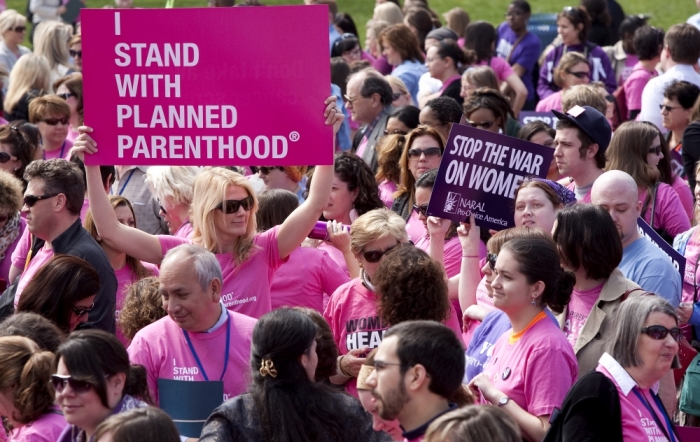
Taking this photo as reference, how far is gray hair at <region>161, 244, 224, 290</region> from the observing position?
4.88m

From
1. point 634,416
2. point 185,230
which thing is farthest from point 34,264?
point 634,416

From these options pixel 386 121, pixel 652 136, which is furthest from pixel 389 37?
pixel 652 136

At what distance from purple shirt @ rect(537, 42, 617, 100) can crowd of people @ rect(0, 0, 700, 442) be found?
3.93m

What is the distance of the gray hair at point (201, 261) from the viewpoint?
4.88m

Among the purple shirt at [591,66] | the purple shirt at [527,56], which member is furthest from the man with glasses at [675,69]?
the purple shirt at [527,56]

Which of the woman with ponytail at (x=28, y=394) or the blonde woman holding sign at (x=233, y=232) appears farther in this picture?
the blonde woman holding sign at (x=233, y=232)

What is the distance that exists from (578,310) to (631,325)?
635 mm

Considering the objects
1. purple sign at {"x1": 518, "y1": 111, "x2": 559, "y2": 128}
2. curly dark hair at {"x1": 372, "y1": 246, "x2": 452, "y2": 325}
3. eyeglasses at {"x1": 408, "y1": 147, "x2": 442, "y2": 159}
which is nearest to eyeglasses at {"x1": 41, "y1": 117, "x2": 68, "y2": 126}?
eyeglasses at {"x1": 408, "y1": 147, "x2": 442, "y2": 159}

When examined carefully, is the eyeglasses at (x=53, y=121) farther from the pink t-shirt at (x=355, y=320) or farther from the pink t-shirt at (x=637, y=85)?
the pink t-shirt at (x=637, y=85)

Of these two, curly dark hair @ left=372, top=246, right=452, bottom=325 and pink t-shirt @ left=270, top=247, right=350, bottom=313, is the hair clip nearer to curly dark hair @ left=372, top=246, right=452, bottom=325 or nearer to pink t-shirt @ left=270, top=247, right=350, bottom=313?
curly dark hair @ left=372, top=246, right=452, bottom=325

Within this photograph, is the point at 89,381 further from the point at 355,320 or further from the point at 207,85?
the point at 207,85

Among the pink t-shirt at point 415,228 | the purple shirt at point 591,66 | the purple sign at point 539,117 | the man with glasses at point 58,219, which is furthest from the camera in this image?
the purple shirt at point 591,66

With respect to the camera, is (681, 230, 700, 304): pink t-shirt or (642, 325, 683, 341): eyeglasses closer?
(642, 325, 683, 341): eyeglasses

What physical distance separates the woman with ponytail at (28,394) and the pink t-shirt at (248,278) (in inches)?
46.5
